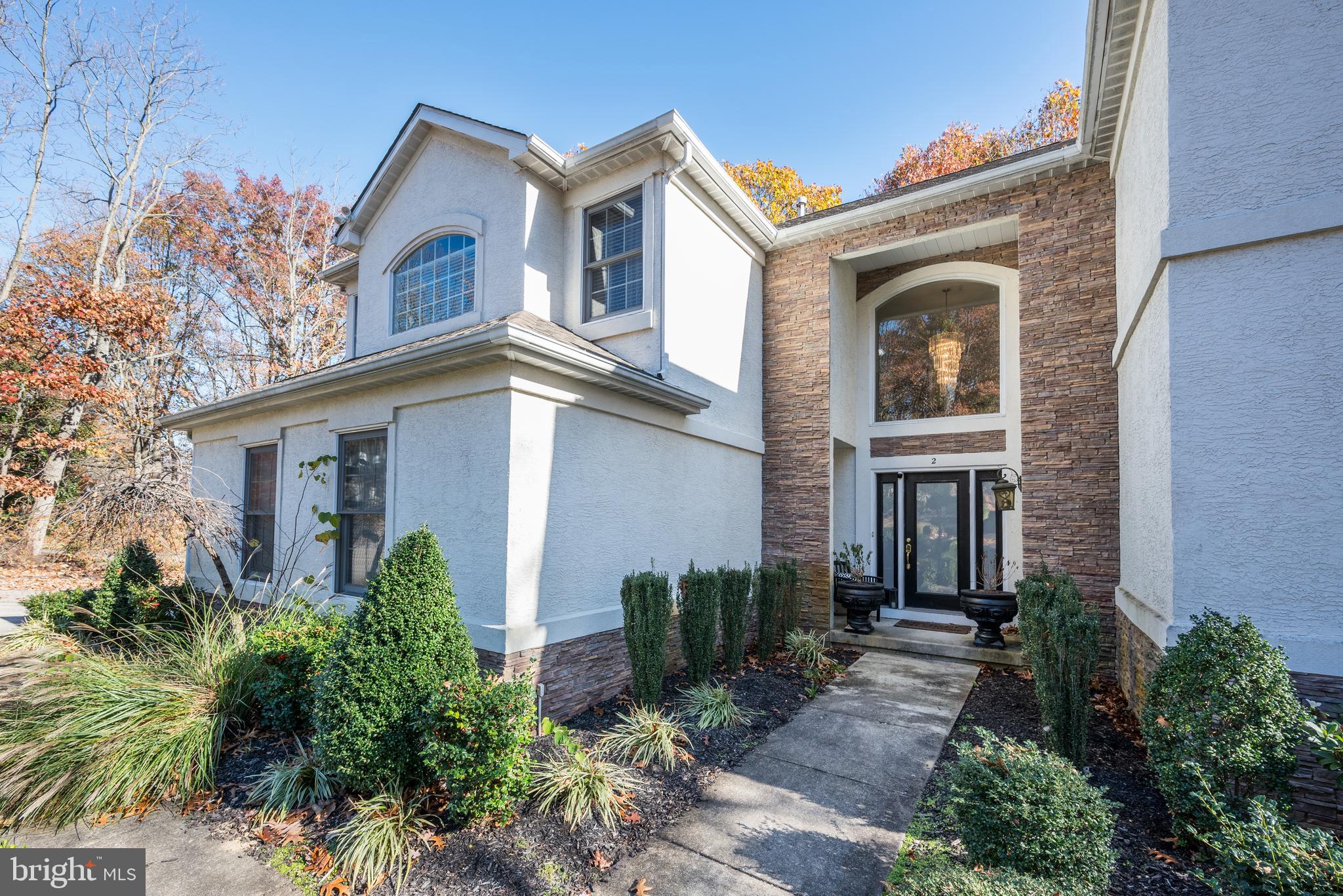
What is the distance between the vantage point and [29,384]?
1234cm

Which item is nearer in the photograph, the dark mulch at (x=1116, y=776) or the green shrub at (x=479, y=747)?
the dark mulch at (x=1116, y=776)

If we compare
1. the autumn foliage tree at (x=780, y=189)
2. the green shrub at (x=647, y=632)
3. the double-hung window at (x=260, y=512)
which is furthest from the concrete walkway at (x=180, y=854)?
the autumn foliage tree at (x=780, y=189)

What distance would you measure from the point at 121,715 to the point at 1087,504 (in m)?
9.45

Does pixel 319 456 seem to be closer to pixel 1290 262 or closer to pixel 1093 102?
pixel 1290 262

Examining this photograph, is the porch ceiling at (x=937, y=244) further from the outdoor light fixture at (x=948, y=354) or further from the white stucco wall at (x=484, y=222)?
the white stucco wall at (x=484, y=222)

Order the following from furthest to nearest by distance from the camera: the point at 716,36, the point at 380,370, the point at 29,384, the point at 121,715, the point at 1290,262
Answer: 1. the point at 29,384
2. the point at 716,36
3. the point at 380,370
4. the point at 121,715
5. the point at 1290,262

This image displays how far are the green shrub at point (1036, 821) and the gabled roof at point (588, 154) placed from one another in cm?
669

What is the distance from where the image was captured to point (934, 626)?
9234 mm

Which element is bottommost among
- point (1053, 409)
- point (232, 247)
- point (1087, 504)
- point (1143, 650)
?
point (1143, 650)

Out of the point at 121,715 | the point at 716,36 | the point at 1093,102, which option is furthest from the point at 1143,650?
the point at 716,36

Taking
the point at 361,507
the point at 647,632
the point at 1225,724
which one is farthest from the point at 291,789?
the point at 1225,724

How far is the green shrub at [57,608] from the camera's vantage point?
765 cm

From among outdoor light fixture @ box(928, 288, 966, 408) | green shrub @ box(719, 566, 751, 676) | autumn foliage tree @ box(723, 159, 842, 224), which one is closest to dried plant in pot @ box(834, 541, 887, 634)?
green shrub @ box(719, 566, 751, 676)

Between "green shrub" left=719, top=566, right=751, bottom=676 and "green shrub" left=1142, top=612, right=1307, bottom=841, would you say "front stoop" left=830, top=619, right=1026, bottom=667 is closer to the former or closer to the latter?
"green shrub" left=719, top=566, right=751, bottom=676
